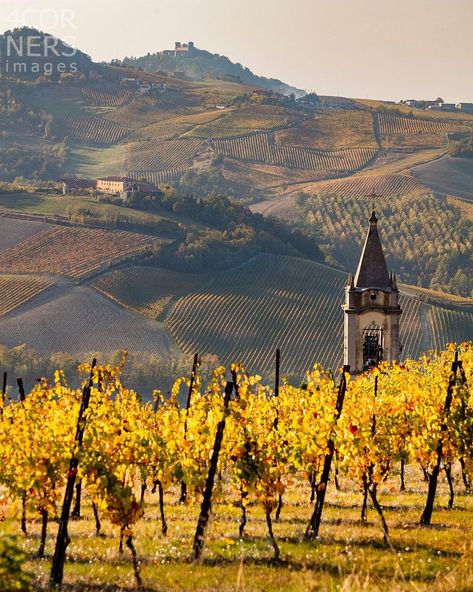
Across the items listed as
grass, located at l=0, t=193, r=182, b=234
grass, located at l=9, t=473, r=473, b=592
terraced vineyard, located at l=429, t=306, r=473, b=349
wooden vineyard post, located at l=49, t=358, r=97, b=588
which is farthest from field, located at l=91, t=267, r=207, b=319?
wooden vineyard post, located at l=49, t=358, r=97, b=588

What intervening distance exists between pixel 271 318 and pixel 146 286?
582 inches

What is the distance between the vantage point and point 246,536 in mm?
26078

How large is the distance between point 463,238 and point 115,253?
6594 centimetres

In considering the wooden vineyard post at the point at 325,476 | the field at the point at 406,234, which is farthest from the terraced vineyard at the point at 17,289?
the wooden vineyard post at the point at 325,476

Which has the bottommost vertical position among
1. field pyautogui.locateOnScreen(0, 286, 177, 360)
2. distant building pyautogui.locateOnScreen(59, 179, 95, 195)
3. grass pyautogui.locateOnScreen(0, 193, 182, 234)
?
field pyautogui.locateOnScreen(0, 286, 177, 360)

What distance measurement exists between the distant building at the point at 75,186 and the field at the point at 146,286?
40.5m

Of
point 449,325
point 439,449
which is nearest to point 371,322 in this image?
point 439,449

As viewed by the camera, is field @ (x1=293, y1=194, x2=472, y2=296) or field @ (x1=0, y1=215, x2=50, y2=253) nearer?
field @ (x1=0, y1=215, x2=50, y2=253)

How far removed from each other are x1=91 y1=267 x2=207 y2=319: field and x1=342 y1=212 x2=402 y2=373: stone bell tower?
7178 centimetres

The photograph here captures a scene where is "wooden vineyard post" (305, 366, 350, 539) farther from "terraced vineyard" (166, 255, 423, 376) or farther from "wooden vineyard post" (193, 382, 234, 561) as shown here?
"terraced vineyard" (166, 255, 423, 376)

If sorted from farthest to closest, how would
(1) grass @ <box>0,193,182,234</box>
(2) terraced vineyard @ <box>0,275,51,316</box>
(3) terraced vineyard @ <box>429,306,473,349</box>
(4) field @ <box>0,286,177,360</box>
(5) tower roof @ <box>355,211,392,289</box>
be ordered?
1. (1) grass @ <box>0,193,182,234</box>
2. (2) terraced vineyard @ <box>0,275,51,316</box>
3. (3) terraced vineyard @ <box>429,306,473,349</box>
4. (4) field @ <box>0,286,177,360</box>
5. (5) tower roof @ <box>355,211,392,289</box>

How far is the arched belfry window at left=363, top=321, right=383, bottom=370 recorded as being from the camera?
4706 centimetres

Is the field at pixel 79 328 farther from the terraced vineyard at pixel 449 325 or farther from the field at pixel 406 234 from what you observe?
the field at pixel 406 234

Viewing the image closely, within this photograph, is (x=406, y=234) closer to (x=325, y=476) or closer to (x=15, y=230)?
(x=15, y=230)
